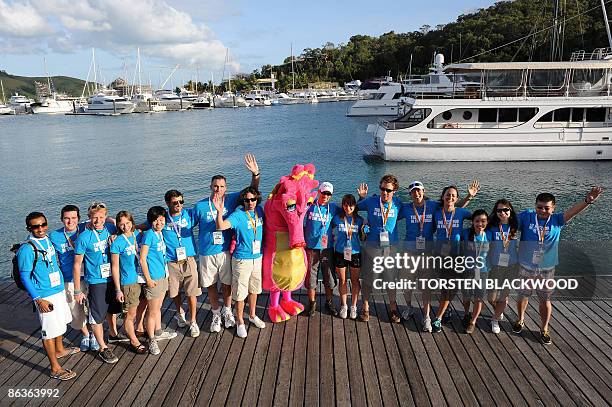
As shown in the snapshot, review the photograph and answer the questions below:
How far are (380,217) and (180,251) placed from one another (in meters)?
2.14

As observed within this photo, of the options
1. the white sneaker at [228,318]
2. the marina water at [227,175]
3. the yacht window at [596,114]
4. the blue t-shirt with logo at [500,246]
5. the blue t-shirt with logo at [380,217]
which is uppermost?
the yacht window at [596,114]

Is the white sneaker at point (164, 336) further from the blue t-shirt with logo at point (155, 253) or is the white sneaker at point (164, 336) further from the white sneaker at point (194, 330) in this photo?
the blue t-shirt with logo at point (155, 253)

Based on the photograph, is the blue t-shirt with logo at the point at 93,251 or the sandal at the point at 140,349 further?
the sandal at the point at 140,349

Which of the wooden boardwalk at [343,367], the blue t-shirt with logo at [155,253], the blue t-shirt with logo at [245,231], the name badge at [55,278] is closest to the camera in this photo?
the wooden boardwalk at [343,367]

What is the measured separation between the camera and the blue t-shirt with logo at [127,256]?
13.3ft

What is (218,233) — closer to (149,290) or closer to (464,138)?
(149,290)

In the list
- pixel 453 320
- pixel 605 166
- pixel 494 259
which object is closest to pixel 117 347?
pixel 453 320

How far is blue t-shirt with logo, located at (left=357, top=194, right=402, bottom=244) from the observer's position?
15.1ft

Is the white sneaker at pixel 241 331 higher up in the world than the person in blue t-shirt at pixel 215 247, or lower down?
lower down

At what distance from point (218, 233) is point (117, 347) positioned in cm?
157

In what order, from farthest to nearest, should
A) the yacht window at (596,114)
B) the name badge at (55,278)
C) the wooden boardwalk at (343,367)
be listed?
the yacht window at (596,114) → the name badge at (55,278) → the wooden boardwalk at (343,367)

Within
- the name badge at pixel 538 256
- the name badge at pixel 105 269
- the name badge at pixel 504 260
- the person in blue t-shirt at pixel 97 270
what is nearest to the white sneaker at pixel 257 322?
the person in blue t-shirt at pixel 97 270

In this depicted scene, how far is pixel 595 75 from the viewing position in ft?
68.6

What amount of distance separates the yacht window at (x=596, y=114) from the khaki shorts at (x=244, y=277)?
22.5 metres
